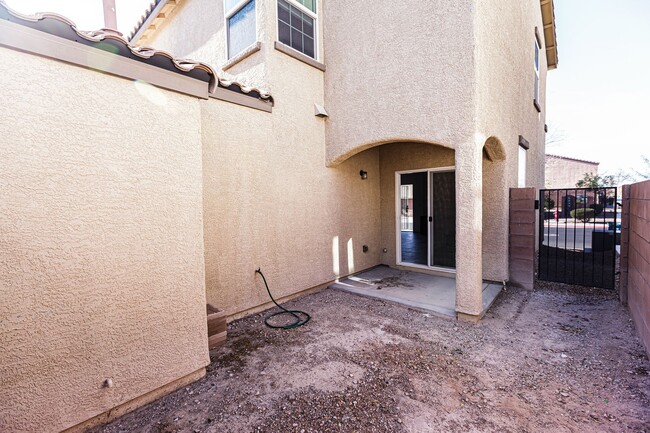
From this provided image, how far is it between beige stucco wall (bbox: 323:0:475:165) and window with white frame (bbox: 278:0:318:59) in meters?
0.36

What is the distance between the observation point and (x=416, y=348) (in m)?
4.29

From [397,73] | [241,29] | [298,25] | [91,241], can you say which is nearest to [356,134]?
[397,73]

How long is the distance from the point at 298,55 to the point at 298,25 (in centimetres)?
95

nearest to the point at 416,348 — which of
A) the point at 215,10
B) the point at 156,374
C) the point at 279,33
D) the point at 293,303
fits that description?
the point at 293,303

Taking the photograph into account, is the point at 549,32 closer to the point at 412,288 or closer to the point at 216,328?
the point at 412,288

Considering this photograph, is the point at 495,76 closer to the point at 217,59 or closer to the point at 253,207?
the point at 253,207

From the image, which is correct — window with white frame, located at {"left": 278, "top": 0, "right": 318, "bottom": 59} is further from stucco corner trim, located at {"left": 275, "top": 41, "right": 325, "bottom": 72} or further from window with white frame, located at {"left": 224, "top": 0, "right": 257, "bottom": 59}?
window with white frame, located at {"left": 224, "top": 0, "right": 257, "bottom": 59}

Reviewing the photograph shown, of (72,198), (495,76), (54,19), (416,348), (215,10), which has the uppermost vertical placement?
(215,10)

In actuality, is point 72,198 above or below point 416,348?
above

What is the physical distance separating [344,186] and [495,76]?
392 centimetres

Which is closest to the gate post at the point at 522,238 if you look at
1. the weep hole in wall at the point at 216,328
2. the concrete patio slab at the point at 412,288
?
the concrete patio slab at the point at 412,288

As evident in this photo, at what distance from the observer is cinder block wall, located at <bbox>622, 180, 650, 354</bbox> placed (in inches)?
157

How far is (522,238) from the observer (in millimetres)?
6820

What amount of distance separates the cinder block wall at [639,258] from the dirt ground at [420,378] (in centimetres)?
35
